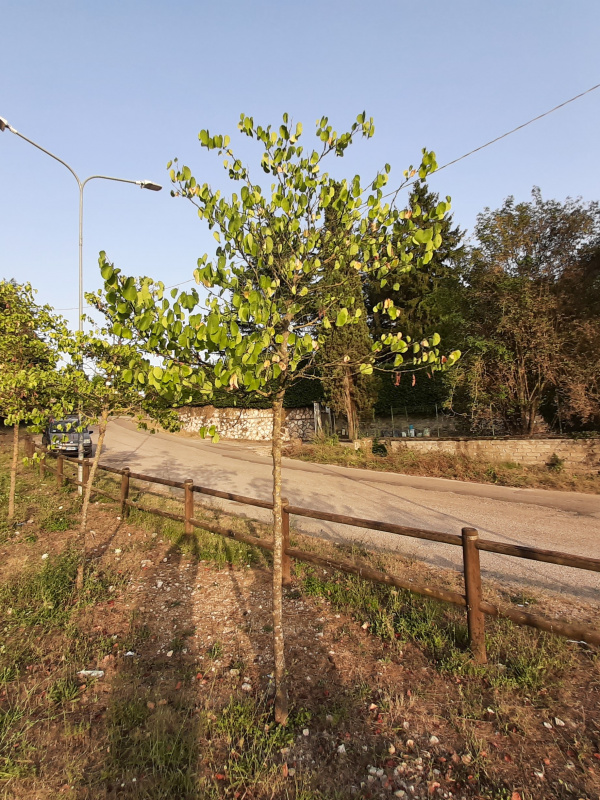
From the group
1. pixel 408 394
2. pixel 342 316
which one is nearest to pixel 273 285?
pixel 342 316

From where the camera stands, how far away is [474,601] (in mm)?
3484

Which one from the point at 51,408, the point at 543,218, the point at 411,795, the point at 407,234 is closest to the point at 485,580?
the point at 411,795

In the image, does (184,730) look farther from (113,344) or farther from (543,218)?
(543,218)

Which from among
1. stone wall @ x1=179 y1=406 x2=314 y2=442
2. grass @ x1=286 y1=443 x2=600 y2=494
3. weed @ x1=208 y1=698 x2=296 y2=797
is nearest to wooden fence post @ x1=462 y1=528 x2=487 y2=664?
weed @ x1=208 y1=698 x2=296 y2=797

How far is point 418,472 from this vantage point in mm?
13344

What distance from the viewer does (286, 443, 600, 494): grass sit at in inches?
434

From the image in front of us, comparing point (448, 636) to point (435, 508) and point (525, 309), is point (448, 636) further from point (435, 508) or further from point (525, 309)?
point (525, 309)

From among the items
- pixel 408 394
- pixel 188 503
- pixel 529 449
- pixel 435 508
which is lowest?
pixel 435 508

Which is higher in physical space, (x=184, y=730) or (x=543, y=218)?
(x=543, y=218)

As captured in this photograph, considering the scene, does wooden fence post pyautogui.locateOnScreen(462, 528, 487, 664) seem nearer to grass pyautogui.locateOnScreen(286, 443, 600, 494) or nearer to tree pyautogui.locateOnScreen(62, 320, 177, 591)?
tree pyautogui.locateOnScreen(62, 320, 177, 591)

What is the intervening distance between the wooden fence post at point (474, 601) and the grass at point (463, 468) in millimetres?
8766

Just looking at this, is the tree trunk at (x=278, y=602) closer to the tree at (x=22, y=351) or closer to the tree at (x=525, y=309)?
the tree at (x=22, y=351)

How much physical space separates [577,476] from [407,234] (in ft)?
37.4

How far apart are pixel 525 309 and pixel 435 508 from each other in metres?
7.40
